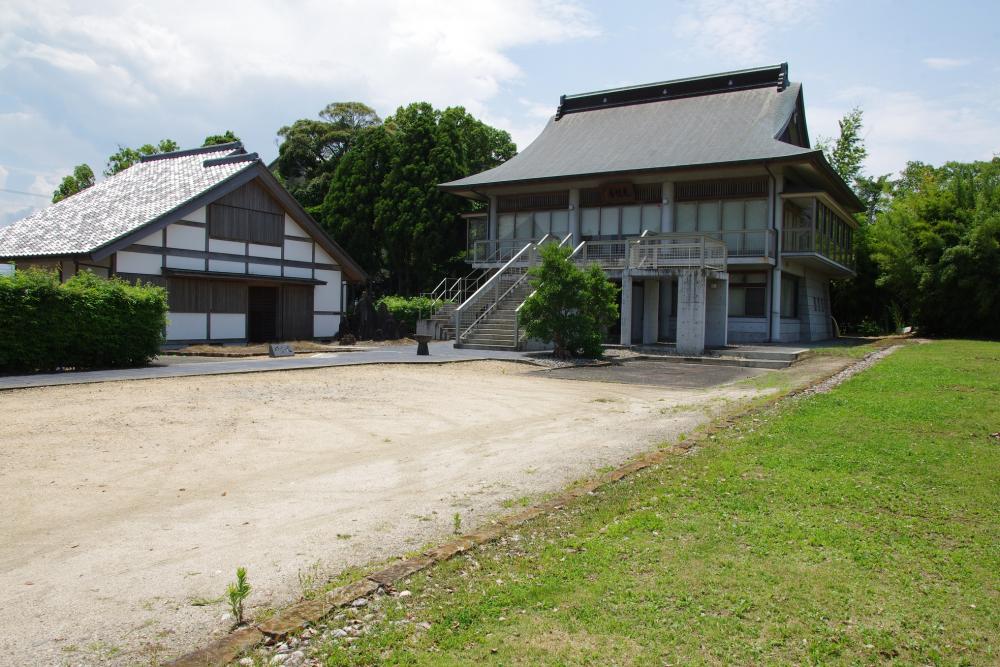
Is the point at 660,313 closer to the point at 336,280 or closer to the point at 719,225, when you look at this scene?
the point at 719,225

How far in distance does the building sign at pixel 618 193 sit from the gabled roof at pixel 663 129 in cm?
89

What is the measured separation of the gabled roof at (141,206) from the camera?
71.3ft

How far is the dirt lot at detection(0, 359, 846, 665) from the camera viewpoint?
3984 millimetres

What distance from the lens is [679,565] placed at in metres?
4.32

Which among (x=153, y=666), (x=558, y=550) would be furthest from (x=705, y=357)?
(x=153, y=666)

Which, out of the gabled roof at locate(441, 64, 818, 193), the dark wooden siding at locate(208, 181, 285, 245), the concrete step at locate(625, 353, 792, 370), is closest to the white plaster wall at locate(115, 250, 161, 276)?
the dark wooden siding at locate(208, 181, 285, 245)

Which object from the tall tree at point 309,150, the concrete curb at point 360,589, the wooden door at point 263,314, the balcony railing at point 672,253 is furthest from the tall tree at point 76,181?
the concrete curb at point 360,589

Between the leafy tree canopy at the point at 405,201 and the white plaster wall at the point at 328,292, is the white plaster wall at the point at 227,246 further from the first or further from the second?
the leafy tree canopy at the point at 405,201

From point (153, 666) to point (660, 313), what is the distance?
2868 centimetres

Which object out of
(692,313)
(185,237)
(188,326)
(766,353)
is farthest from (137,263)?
(766,353)

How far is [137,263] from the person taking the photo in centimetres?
2198

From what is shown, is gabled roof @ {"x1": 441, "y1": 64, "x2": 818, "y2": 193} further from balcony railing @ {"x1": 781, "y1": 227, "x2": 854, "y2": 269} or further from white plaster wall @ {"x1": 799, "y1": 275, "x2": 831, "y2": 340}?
white plaster wall @ {"x1": 799, "y1": 275, "x2": 831, "y2": 340}

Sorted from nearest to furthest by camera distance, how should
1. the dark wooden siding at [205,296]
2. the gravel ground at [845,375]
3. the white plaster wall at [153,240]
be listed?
the gravel ground at [845,375] < the white plaster wall at [153,240] < the dark wooden siding at [205,296]

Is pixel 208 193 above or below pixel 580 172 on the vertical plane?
below
